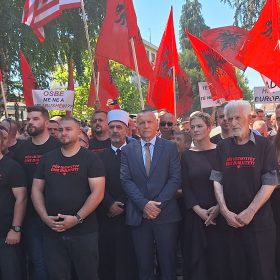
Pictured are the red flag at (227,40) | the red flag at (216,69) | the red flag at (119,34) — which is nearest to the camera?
the red flag at (119,34)

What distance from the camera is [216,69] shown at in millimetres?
8234

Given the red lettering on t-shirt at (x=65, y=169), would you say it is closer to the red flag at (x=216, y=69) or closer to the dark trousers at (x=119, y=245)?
the dark trousers at (x=119, y=245)

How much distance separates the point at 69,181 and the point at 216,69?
458 centimetres

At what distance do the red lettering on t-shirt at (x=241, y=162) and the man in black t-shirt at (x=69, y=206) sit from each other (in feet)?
4.13

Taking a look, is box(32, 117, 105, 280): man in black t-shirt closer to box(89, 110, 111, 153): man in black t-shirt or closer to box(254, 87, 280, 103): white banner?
box(89, 110, 111, 153): man in black t-shirt

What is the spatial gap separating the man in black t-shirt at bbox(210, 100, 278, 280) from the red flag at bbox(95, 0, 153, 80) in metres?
3.49

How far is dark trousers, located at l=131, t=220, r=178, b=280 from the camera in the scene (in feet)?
15.5

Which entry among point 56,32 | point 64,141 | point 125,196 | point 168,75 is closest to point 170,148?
point 125,196

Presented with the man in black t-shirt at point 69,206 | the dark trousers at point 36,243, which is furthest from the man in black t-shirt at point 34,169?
the man in black t-shirt at point 69,206

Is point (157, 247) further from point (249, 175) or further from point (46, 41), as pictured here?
point (46, 41)

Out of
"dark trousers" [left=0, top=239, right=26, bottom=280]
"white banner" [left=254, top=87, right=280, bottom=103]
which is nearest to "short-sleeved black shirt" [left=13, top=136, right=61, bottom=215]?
"dark trousers" [left=0, top=239, right=26, bottom=280]

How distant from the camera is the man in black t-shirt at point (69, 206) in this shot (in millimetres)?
4480

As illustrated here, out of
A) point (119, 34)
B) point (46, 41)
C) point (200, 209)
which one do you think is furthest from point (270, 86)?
point (46, 41)

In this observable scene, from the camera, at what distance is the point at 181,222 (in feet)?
16.7
